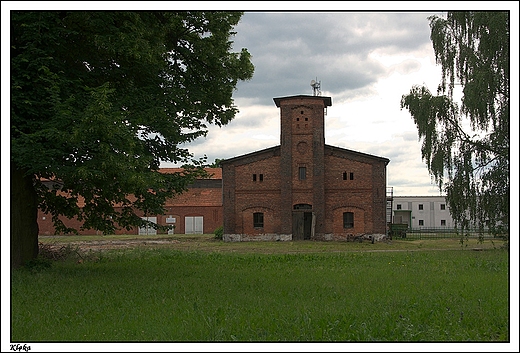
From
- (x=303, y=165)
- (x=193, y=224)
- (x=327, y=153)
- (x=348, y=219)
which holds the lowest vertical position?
(x=193, y=224)

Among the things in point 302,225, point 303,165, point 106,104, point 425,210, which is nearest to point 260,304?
point 106,104

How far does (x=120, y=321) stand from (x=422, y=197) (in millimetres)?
69704

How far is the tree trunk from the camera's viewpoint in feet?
45.2

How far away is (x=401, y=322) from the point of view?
855 centimetres

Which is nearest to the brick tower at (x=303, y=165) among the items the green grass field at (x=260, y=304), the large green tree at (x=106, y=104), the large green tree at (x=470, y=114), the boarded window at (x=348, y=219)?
the boarded window at (x=348, y=219)

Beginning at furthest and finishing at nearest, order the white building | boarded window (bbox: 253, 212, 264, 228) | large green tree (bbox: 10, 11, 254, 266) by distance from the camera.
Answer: the white building, boarded window (bbox: 253, 212, 264, 228), large green tree (bbox: 10, 11, 254, 266)

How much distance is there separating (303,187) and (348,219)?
4032 millimetres

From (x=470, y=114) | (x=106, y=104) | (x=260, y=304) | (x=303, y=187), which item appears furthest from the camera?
(x=303, y=187)

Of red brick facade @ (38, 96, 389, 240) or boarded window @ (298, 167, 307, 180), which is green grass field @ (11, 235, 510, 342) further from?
boarded window @ (298, 167, 307, 180)

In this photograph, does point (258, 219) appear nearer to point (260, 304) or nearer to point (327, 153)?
point (327, 153)

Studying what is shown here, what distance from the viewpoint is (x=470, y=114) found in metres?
22.9

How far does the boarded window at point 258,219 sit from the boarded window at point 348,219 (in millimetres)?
6026

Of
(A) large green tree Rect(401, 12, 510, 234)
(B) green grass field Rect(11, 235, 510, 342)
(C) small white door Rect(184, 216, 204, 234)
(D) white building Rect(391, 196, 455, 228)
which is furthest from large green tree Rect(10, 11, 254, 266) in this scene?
(D) white building Rect(391, 196, 455, 228)

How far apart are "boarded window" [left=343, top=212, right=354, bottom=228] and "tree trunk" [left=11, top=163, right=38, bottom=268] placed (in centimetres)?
2720
